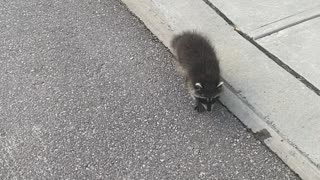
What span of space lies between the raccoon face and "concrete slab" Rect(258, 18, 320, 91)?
77 cm

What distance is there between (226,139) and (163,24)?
168 centimetres

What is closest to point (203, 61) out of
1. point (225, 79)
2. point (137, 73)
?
point (225, 79)

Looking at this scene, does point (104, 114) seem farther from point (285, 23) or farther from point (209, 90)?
point (285, 23)

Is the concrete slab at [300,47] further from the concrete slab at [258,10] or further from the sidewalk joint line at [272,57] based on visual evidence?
the concrete slab at [258,10]

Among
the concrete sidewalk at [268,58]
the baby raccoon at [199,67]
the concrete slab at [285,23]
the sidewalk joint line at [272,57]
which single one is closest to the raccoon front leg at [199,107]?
the baby raccoon at [199,67]

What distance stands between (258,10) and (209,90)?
1.38 meters

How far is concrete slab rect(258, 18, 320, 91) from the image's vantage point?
14.3ft

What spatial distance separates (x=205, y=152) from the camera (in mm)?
3863

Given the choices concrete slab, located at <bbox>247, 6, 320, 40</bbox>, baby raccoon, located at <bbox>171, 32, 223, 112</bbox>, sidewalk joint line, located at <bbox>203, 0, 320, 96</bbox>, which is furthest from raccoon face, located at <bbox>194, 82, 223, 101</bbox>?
concrete slab, located at <bbox>247, 6, 320, 40</bbox>

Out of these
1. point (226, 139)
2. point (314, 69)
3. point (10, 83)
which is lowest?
point (10, 83)

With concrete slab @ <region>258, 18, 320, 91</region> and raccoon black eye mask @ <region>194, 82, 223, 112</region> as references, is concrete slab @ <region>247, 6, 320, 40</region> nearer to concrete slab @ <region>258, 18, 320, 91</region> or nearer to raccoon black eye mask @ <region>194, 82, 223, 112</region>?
concrete slab @ <region>258, 18, 320, 91</region>

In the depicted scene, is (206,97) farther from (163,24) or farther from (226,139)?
(163,24)

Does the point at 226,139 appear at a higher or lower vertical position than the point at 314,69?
lower

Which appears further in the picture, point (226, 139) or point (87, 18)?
point (87, 18)
